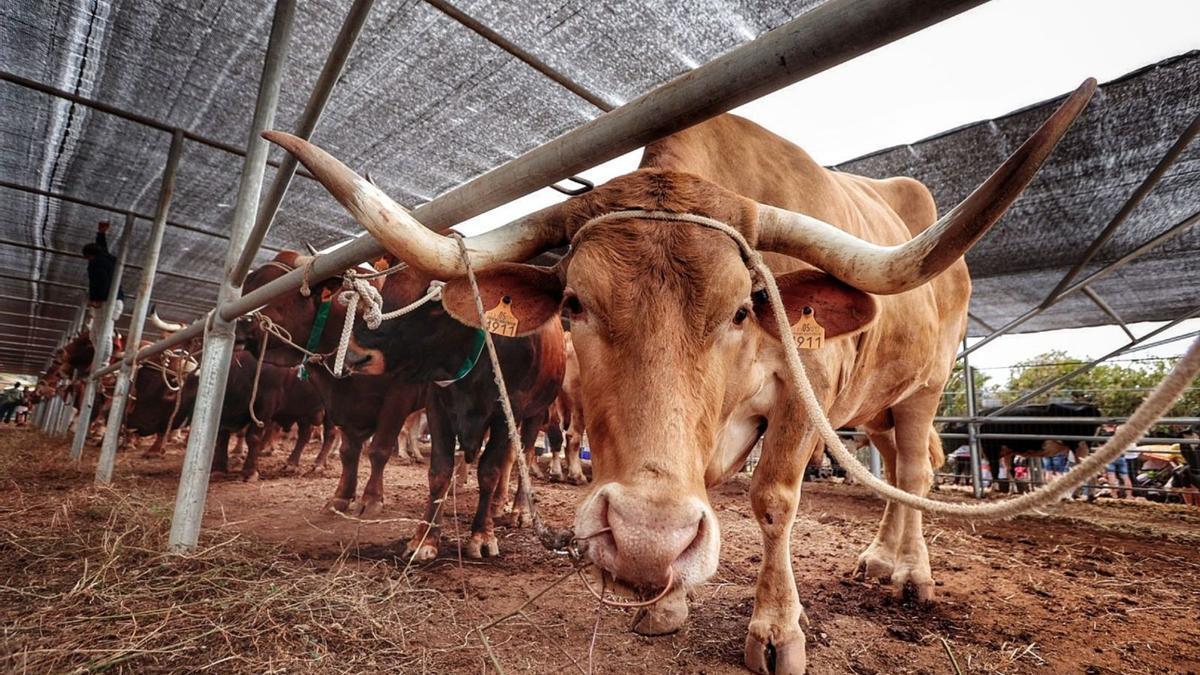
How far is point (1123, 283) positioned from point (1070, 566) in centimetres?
492

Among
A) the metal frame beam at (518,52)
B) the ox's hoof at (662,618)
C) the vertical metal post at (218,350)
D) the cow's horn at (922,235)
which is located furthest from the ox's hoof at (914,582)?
the vertical metal post at (218,350)

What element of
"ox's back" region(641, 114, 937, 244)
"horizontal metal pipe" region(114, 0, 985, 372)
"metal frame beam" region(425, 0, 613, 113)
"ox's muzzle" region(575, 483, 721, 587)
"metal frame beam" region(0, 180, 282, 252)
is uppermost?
"metal frame beam" region(425, 0, 613, 113)

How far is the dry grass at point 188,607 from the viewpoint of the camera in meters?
1.76

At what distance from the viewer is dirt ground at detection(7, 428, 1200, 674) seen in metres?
1.91

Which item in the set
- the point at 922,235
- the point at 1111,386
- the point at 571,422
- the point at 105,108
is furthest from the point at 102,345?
the point at 1111,386

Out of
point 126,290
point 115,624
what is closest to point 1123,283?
point 115,624

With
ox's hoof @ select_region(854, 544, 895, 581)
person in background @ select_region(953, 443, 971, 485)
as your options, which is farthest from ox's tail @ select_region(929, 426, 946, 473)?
person in background @ select_region(953, 443, 971, 485)

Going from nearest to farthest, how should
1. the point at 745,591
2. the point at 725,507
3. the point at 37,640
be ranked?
the point at 37,640 → the point at 745,591 → the point at 725,507

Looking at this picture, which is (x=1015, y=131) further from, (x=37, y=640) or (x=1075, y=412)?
(x=1075, y=412)

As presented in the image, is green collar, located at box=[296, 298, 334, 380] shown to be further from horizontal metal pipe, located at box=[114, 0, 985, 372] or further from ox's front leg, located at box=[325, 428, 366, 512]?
horizontal metal pipe, located at box=[114, 0, 985, 372]

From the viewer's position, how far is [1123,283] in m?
6.94

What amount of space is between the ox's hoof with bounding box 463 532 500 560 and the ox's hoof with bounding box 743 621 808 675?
6.36ft

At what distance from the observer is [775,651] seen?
→ 209 cm

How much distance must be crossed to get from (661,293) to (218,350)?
2594 millimetres
